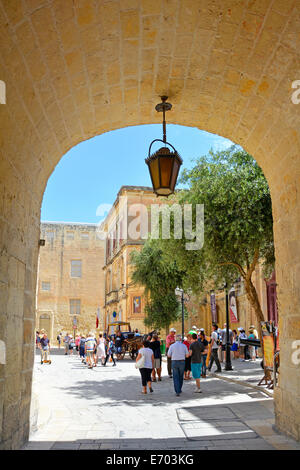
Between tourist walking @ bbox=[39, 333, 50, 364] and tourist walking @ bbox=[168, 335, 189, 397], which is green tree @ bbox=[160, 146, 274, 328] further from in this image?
tourist walking @ bbox=[39, 333, 50, 364]

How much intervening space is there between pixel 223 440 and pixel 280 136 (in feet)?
13.4

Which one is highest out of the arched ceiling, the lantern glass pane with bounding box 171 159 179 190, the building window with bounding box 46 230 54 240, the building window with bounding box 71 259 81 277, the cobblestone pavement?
the building window with bounding box 46 230 54 240

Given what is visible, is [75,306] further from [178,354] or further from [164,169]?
[164,169]

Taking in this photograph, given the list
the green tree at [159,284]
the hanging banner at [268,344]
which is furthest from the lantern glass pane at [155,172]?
the green tree at [159,284]

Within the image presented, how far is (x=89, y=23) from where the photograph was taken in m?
4.13

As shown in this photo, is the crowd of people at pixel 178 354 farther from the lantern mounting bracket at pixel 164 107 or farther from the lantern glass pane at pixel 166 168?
the lantern mounting bracket at pixel 164 107

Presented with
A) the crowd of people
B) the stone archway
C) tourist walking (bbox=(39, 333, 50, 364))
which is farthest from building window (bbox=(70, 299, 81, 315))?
the stone archway

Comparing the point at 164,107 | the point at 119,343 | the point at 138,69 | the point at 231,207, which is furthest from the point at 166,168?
the point at 119,343

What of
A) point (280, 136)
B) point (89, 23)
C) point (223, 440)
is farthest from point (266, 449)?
point (89, 23)

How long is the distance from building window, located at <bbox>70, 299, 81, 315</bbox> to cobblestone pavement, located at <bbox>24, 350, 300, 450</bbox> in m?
32.6

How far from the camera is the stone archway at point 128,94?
403 cm

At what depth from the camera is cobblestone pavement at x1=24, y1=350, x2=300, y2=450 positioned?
5.54 metres

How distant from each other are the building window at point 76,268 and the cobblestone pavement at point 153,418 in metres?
33.3
